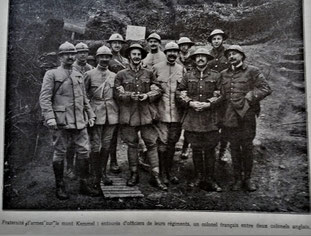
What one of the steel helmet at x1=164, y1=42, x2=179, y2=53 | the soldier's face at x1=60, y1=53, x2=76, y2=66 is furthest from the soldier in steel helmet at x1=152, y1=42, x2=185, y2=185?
the soldier's face at x1=60, y1=53, x2=76, y2=66

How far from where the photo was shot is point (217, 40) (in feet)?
9.29

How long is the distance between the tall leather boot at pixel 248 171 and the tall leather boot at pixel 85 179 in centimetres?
113

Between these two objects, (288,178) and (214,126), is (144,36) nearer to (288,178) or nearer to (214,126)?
(214,126)

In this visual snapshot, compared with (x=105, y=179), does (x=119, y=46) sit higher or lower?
higher

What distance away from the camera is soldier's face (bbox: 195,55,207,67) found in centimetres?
282

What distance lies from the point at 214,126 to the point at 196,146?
20 cm

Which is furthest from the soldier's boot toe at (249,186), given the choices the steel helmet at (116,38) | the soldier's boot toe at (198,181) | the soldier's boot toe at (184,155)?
the steel helmet at (116,38)

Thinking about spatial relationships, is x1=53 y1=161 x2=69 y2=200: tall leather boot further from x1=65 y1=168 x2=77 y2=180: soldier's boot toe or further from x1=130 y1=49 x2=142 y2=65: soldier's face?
x1=130 y1=49 x2=142 y2=65: soldier's face

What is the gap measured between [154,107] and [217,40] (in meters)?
0.72

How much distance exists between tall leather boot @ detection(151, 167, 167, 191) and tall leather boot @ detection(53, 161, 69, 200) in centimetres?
66

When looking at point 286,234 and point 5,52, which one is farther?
point 5,52

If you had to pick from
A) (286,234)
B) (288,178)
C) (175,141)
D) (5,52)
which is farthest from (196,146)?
(5,52)

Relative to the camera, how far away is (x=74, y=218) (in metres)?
2.68

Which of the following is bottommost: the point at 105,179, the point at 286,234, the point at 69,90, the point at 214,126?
the point at 286,234
